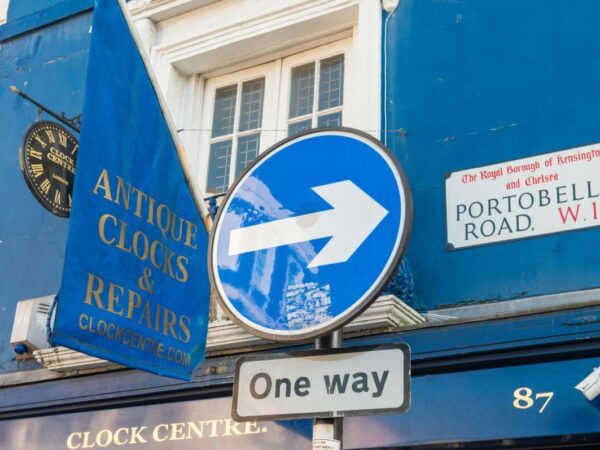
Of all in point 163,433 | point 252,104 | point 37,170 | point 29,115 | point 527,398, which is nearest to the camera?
point 527,398

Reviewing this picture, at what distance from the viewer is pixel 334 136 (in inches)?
172

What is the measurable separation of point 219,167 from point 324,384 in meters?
4.80

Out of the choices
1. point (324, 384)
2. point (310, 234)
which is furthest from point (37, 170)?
point (324, 384)

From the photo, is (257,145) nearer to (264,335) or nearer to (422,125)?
(422,125)

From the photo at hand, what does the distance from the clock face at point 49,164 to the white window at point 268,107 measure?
1270mm

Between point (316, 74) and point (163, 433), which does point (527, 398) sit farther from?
point (316, 74)

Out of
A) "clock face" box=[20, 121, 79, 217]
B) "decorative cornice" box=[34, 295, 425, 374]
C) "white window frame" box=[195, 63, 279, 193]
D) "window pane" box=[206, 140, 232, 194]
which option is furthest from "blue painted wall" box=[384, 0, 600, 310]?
"clock face" box=[20, 121, 79, 217]

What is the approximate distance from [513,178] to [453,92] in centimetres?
94

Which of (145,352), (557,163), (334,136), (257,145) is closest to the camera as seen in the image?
(334,136)

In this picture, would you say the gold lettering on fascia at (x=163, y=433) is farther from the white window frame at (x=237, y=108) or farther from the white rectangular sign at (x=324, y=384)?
the white rectangular sign at (x=324, y=384)

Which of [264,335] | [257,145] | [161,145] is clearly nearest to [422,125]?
[257,145]

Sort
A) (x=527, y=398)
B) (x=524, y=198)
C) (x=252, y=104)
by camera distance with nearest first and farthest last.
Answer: (x=527, y=398) → (x=524, y=198) → (x=252, y=104)

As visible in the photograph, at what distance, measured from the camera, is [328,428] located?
3869 mm

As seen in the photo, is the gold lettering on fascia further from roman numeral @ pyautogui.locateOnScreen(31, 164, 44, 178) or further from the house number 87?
roman numeral @ pyautogui.locateOnScreen(31, 164, 44, 178)
